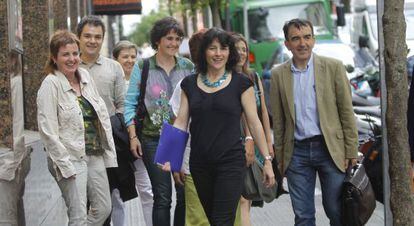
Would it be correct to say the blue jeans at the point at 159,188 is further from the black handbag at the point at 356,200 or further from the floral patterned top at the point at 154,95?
the black handbag at the point at 356,200

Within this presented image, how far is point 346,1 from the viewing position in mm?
50969

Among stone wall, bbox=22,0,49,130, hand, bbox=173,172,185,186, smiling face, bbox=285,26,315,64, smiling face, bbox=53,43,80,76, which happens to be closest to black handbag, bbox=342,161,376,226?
smiling face, bbox=285,26,315,64

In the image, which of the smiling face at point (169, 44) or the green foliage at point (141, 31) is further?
the green foliage at point (141, 31)

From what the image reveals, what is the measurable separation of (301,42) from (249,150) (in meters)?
0.92

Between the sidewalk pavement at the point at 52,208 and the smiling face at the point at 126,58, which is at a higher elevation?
the smiling face at the point at 126,58

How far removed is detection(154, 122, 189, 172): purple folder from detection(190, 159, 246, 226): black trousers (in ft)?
0.65

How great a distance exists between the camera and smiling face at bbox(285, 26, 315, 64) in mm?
7480

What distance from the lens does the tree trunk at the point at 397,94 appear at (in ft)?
21.0

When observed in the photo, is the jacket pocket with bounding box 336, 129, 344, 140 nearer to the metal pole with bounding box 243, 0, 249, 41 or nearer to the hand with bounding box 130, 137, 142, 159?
the hand with bounding box 130, 137, 142, 159

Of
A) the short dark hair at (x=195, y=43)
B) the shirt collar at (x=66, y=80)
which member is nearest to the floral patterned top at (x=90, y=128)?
the shirt collar at (x=66, y=80)

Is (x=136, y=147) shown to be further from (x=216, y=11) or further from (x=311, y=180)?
(x=216, y=11)

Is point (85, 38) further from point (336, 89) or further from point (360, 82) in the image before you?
point (360, 82)

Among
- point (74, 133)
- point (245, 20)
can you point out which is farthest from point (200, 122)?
point (245, 20)

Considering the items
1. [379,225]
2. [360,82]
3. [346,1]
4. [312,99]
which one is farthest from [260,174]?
[346,1]
